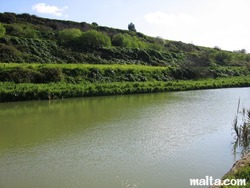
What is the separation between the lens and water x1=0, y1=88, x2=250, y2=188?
32.6ft

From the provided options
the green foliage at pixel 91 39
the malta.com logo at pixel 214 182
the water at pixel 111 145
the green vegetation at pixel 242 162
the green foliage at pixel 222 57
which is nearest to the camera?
the malta.com logo at pixel 214 182

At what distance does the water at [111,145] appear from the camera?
995cm

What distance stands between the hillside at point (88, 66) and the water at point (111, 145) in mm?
5855

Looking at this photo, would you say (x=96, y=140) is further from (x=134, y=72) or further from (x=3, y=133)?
(x=134, y=72)

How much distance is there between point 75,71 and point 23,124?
15987mm

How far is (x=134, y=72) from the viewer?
124ft

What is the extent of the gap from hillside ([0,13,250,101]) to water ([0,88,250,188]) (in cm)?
586

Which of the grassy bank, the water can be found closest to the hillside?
the grassy bank

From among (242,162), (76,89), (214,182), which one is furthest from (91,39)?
(214,182)

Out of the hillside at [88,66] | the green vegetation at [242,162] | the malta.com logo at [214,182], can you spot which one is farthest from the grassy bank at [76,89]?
the malta.com logo at [214,182]

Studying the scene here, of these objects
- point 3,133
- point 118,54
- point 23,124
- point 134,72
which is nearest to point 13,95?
point 23,124

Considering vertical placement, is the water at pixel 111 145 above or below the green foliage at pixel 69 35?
below

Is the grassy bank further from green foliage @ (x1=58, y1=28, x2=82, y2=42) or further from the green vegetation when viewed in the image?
green foliage @ (x1=58, y1=28, x2=82, y2=42)

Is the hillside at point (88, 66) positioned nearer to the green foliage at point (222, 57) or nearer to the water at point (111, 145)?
the green foliage at point (222, 57)
